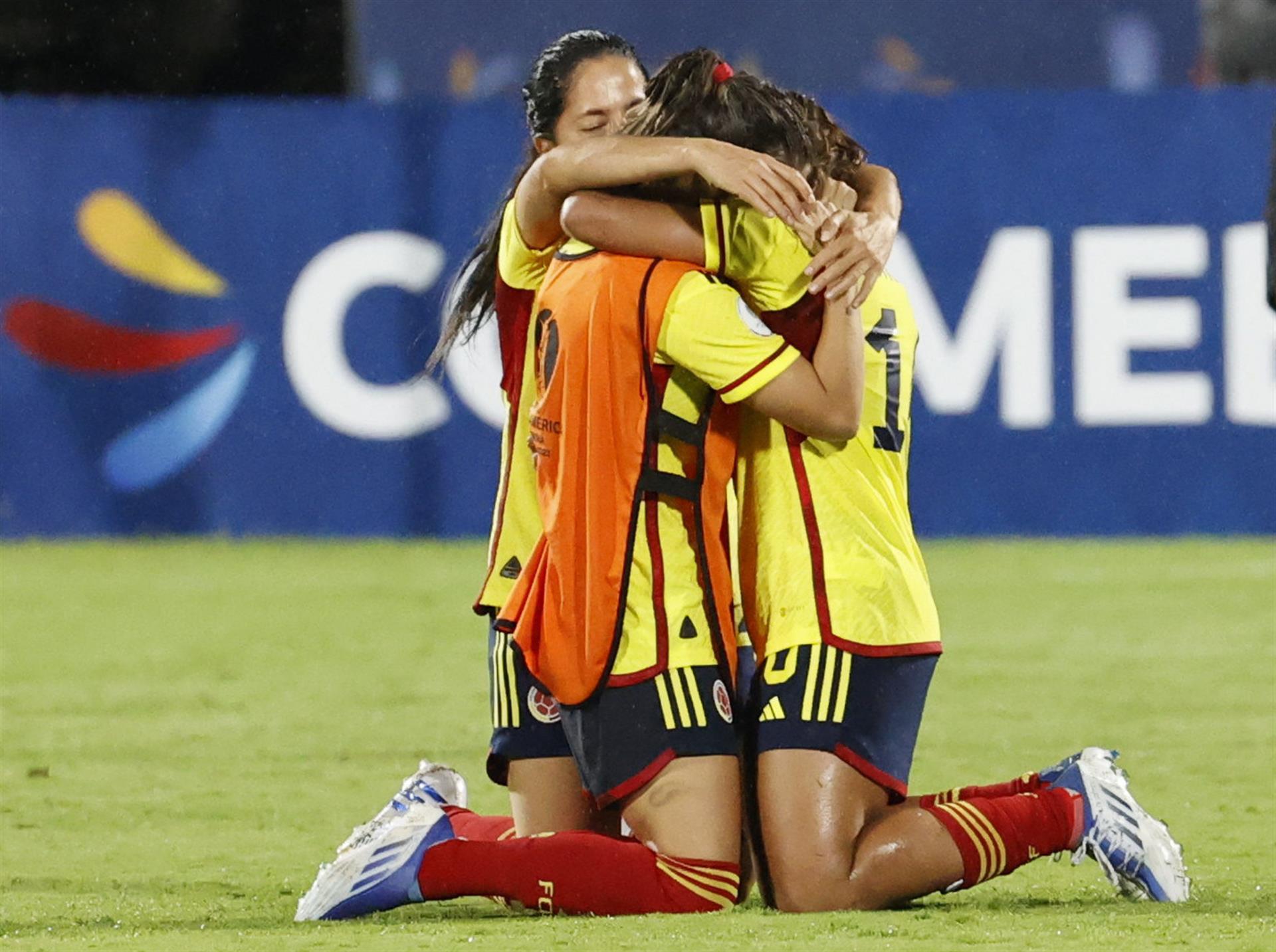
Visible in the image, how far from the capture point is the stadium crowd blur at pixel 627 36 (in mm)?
14016

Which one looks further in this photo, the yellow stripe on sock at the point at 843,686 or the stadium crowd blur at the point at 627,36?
the stadium crowd blur at the point at 627,36

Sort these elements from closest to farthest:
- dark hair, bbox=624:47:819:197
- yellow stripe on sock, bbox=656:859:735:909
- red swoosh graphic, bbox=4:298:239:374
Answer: yellow stripe on sock, bbox=656:859:735:909 → dark hair, bbox=624:47:819:197 → red swoosh graphic, bbox=4:298:239:374

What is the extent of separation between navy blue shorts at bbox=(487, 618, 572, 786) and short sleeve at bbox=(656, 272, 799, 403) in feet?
2.30

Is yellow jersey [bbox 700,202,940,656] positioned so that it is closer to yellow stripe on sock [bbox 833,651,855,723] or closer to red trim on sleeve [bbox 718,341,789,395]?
yellow stripe on sock [bbox 833,651,855,723]

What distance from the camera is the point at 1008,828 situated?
404 centimetres

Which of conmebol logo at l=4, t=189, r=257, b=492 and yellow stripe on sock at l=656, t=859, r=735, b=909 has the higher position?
conmebol logo at l=4, t=189, r=257, b=492

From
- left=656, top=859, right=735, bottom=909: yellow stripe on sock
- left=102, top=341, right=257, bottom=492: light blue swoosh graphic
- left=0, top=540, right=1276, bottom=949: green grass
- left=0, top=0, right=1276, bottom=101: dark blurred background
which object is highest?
left=0, top=0, right=1276, bottom=101: dark blurred background

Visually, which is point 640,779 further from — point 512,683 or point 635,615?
point 512,683

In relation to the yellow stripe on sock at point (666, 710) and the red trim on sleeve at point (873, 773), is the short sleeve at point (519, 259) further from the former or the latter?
the red trim on sleeve at point (873, 773)

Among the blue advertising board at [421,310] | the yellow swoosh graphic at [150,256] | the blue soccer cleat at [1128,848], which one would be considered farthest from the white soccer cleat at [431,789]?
the yellow swoosh graphic at [150,256]

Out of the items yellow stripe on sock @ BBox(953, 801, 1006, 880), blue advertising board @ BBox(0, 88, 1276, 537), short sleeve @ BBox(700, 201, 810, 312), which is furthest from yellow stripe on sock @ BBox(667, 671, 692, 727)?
blue advertising board @ BBox(0, 88, 1276, 537)

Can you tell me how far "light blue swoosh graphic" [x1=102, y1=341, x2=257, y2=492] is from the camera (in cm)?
1070

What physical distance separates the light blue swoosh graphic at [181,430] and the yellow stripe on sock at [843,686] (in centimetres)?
706

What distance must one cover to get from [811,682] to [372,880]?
0.80m
